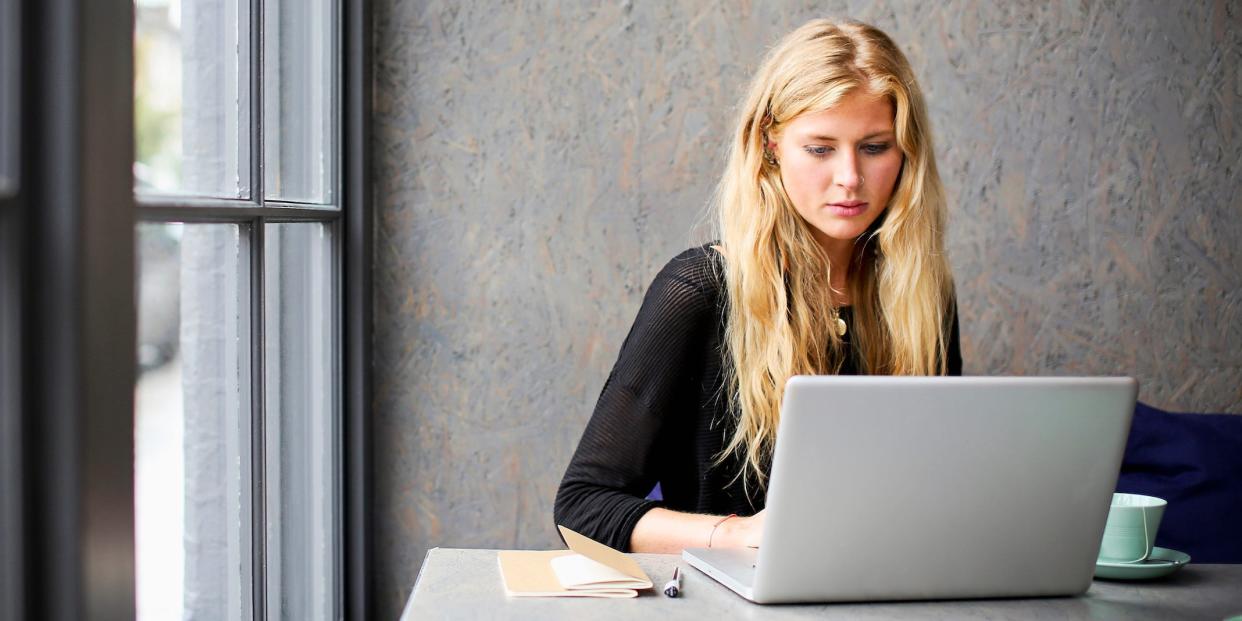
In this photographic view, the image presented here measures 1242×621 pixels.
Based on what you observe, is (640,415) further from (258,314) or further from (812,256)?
(258,314)

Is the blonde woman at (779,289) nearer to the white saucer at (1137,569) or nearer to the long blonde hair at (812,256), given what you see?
the long blonde hair at (812,256)

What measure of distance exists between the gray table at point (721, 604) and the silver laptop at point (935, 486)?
2 centimetres

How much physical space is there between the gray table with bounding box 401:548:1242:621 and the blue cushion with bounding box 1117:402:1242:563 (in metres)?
0.87

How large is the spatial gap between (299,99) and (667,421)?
839 mm

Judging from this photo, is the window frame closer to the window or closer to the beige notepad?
the window

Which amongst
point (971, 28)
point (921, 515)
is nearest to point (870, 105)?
point (921, 515)

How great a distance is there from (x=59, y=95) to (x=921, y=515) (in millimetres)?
828

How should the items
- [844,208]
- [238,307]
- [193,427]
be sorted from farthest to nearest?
[844,208] < [238,307] < [193,427]

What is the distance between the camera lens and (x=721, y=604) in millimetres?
1092

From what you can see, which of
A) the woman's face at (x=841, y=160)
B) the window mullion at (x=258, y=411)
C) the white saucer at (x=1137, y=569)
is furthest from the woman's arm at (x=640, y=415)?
the white saucer at (x=1137, y=569)

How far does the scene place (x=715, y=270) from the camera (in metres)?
1.67

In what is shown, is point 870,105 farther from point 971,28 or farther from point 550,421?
point 550,421

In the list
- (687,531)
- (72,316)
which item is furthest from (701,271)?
(72,316)

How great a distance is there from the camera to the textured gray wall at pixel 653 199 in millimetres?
2359
